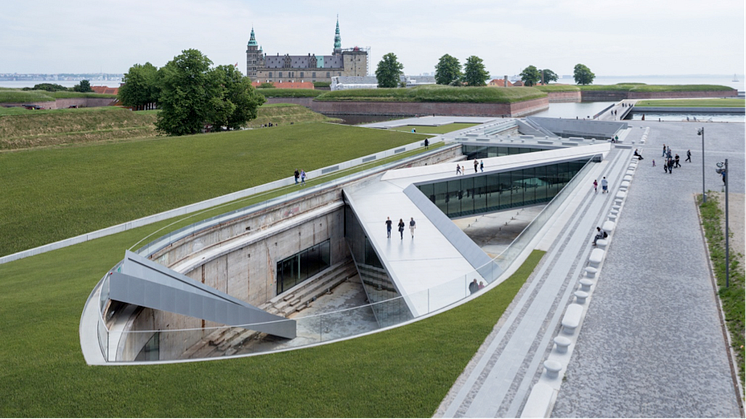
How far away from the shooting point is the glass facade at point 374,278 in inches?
620

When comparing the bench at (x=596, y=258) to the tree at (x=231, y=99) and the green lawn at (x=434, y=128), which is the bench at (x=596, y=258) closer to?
the green lawn at (x=434, y=128)

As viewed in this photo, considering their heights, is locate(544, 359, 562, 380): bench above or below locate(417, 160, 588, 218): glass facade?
below

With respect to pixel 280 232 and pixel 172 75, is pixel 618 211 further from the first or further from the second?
pixel 172 75

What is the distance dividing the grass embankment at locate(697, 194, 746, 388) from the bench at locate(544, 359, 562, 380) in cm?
407

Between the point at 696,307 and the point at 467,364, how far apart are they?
27.2 ft

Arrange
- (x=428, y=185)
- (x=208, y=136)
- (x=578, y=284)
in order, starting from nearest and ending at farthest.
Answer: (x=578, y=284) < (x=428, y=185) < (x=208, y=136)

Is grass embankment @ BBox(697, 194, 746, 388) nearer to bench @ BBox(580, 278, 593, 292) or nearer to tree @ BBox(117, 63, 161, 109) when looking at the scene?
bench @ BBox(580, 278, 593, 292)

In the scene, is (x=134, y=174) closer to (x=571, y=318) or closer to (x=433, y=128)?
Result: (x=571, y=318)

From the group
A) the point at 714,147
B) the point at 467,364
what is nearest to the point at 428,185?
the point at 467,364

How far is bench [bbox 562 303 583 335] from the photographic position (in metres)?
14.4

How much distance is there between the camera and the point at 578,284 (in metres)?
18.2

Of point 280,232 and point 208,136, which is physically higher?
point 208,136

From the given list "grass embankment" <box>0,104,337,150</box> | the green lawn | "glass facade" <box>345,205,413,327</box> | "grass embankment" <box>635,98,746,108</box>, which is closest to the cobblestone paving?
"glass facade" <box>345,205,413,327</box>

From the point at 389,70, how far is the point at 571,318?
119992 millimetres
